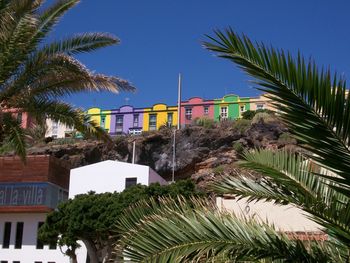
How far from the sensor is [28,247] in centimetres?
4347

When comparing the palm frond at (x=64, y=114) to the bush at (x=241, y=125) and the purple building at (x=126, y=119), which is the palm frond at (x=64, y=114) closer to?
the bush at (x=241, y=125)

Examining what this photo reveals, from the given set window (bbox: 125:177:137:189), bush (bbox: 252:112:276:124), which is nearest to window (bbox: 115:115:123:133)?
bush (bbox: 252:112:276:124)

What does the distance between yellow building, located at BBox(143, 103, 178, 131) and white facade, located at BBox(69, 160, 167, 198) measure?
37455 millimetres

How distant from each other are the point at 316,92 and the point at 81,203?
30.6 meters

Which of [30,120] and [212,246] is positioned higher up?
[30,120]

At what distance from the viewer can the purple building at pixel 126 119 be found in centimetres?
8450

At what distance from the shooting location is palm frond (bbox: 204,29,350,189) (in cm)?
464

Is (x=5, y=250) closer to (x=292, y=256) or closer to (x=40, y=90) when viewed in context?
(x=40, y=90)

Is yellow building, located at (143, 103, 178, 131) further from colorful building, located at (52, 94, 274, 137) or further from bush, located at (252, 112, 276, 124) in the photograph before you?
bush, located at (252, 112, 276, 124)

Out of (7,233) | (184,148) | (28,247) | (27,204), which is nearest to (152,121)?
(184,148)

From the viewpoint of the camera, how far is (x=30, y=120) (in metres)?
16.4

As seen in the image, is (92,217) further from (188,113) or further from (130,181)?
(188,113)

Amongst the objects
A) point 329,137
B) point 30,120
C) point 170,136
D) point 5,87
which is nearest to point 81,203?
point 30,120

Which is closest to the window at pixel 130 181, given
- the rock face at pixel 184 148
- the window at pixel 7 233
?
the window at pixel 7 233
